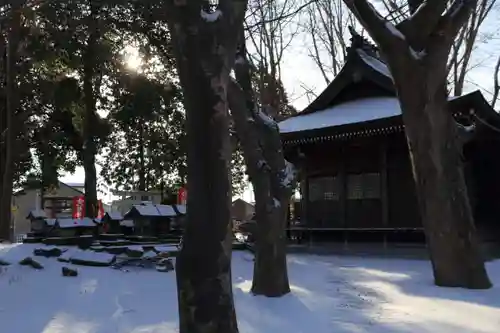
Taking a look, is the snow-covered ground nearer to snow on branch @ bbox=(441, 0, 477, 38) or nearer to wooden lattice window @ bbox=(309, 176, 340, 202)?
snow on branch @ bbox=(441, 0, 477, 38)

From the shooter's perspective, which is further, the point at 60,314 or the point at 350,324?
the point at 60,314

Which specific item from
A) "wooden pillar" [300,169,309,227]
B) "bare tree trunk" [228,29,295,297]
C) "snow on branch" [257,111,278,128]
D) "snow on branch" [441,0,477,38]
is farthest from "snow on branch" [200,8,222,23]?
"wooden pillar" [300,169,309,227]

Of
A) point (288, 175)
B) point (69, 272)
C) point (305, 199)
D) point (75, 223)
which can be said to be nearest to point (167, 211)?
point (75, 223)

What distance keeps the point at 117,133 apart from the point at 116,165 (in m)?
2.19

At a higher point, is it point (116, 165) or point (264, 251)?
point (116, 165)

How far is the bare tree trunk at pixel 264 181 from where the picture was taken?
Answer: 7.20 meters

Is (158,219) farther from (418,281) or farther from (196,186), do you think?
(196,186)

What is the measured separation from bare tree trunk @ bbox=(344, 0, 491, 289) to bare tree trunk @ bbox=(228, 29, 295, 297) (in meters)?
2.12

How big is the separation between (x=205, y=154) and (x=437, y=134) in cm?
476

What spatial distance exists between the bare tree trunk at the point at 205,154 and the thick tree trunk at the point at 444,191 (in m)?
4.44

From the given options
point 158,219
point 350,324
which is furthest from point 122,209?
point 350,324

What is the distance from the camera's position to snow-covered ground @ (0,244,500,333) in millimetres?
5773

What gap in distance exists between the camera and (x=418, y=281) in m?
8.84

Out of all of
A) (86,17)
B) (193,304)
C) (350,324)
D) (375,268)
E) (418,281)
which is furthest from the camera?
(86,17)
